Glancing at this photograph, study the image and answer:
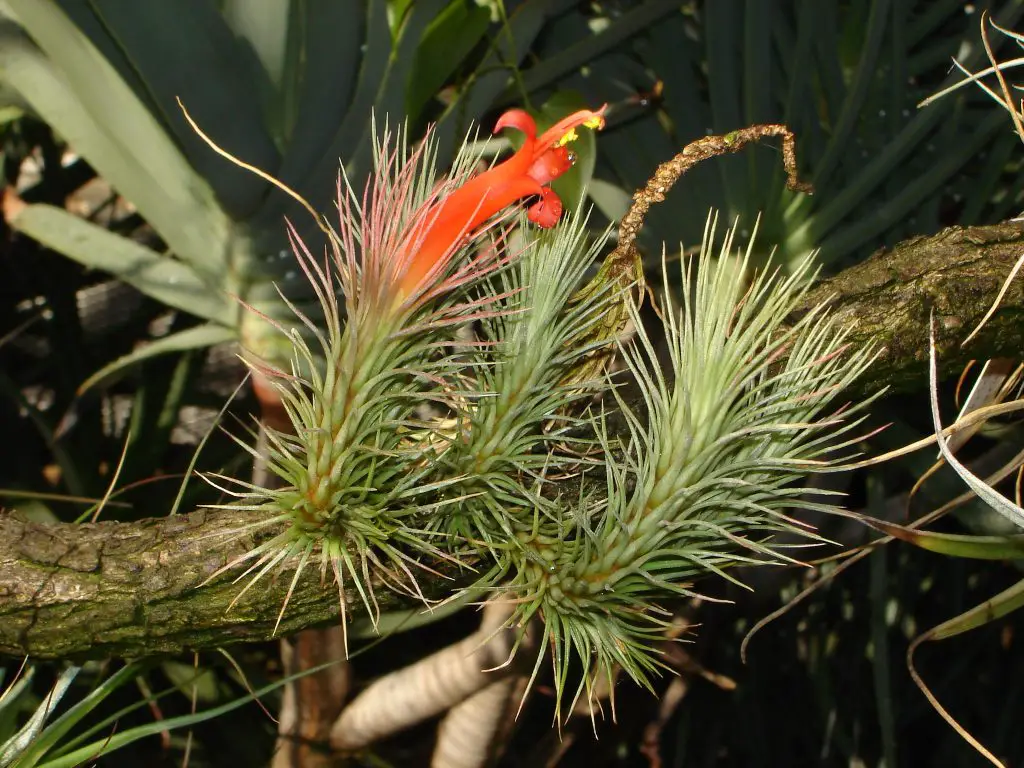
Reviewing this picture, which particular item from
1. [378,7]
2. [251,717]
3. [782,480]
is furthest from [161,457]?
[782,480]

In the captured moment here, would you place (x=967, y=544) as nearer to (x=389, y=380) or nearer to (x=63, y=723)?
(x=389, y=380)

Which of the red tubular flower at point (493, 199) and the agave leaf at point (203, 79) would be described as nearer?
the red tubular flower at point (493, 199)

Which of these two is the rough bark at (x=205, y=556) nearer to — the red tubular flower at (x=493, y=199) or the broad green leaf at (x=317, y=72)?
the red tubular flower at (x=493, y=199)

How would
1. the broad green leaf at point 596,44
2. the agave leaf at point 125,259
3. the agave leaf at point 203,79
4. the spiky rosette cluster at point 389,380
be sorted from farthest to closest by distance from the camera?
1. the broad green leaf at point 596,44
2. the agave leaf at point 125,259
3. the agave leaf at point 203,79
4. the spiky rosette cluster at point 389,380

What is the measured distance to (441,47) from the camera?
74 cm

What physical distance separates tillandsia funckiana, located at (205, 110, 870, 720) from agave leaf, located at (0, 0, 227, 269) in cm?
31

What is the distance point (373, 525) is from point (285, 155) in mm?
397

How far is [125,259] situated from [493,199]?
46 centimetres

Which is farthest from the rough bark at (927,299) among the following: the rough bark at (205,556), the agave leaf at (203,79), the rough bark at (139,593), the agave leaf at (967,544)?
the agave leaf at (203,79)

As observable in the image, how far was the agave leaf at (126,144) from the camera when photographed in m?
0.73

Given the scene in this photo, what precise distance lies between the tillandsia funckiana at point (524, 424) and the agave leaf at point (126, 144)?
31cm

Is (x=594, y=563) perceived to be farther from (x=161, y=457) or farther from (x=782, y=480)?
(x=161, y=457)

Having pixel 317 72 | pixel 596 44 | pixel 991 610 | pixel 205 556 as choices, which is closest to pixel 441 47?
pixel 317 72

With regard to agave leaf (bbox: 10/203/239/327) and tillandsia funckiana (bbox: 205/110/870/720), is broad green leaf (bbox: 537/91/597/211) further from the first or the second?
agave leaf (bbox: 10/203/239/327)
